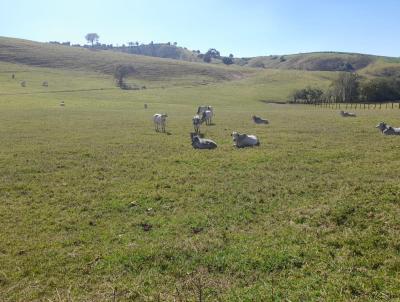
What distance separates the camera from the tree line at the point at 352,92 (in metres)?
105

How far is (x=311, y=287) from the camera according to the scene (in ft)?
28.2

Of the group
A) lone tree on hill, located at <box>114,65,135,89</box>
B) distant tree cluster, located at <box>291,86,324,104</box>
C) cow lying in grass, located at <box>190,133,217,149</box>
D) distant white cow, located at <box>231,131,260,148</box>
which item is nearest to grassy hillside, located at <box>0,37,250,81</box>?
lone tree on hill, located at <box>114,65,135,89</box>

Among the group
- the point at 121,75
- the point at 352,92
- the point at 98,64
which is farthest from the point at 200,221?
the point at 98,64

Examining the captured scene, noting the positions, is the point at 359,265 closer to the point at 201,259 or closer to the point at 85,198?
the point at 201,259

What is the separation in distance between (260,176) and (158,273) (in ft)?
31.0

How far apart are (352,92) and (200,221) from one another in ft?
347

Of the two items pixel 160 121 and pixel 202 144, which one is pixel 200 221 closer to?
pixel 202 144

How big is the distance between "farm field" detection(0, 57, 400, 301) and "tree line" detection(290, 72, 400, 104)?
79.8 m

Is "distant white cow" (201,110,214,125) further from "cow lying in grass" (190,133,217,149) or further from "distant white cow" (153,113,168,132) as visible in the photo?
"cow lying in grass" (190,133,217,149)

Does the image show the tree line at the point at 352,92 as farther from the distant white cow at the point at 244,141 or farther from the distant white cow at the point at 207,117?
the distant white cow at the point at 244,141

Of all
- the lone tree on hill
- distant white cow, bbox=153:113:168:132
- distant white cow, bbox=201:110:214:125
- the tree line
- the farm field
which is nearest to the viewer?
the farm field

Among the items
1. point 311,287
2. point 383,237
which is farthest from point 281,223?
point 311,287

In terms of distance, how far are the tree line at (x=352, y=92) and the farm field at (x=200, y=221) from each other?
7980 centimetres

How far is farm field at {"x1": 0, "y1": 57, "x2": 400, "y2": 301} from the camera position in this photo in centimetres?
913
